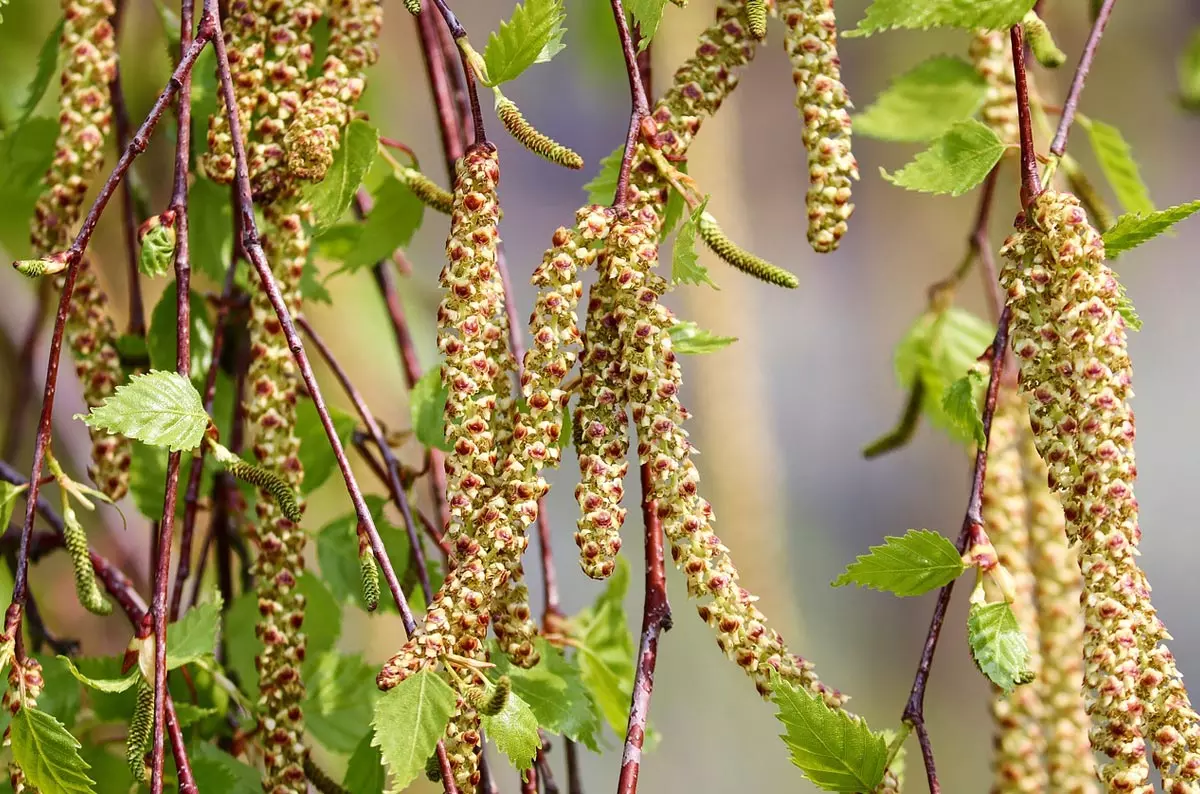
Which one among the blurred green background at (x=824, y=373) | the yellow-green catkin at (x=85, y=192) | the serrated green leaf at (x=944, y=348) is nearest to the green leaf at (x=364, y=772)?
the yellow-green catkin at (x=85, y=192)

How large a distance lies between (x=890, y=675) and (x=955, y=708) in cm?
15

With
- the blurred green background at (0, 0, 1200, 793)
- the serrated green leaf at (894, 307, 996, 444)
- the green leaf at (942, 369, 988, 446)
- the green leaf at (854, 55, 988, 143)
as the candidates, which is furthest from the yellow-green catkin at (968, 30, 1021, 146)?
the blurred green background at (0, 0, 1200, 793)

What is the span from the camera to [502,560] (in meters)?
0.33

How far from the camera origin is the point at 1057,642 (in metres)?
0.57

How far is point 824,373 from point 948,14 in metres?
2.24

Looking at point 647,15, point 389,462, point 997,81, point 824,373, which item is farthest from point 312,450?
point 824,373

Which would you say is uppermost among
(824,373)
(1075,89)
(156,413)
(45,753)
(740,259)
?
(824,373)

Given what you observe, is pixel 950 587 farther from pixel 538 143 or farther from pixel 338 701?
pixel 338 701

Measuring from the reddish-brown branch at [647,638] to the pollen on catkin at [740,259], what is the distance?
0.25 feet

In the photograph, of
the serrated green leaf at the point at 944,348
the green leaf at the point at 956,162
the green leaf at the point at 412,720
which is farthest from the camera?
the serrated green leaf at the point at 944,348

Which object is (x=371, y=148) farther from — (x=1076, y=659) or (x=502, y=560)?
(x=1076, y=659)

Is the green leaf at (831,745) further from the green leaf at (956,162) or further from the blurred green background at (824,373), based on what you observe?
the blurred green background at (824,373)

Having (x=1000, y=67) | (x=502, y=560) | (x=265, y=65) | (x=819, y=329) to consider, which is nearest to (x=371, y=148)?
(x=265, y=65)

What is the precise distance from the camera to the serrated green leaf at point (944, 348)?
644 mm
